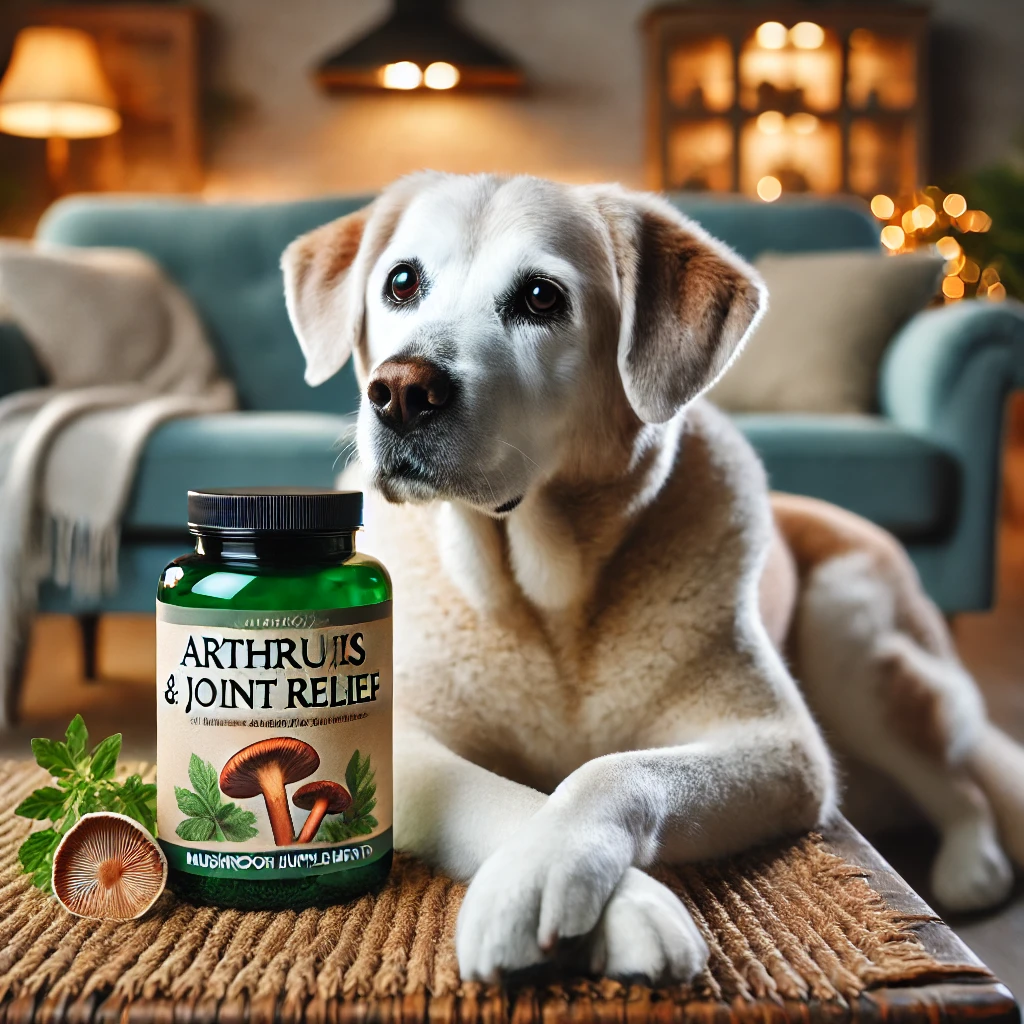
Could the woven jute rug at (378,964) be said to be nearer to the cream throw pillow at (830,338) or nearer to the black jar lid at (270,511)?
the black jar lid at (270,511)

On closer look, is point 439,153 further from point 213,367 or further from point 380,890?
point 380,890

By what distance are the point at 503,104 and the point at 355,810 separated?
612 cm

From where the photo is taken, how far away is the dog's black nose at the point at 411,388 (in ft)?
2.62

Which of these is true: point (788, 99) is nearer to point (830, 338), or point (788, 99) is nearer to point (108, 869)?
point (830, 338)

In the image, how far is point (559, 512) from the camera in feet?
3.18

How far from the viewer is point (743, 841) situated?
2.77ft

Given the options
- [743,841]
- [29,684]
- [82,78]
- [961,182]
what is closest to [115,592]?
[29,684]

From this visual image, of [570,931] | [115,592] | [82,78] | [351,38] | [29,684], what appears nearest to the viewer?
[570,931]

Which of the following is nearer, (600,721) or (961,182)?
(600,721)

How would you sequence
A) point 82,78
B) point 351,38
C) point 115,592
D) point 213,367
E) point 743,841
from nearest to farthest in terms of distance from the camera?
point 743,841 < point 115,592 < point 213,367 < point 82,78 < point 351,38

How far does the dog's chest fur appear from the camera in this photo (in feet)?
3.06

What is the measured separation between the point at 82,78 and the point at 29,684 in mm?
3615

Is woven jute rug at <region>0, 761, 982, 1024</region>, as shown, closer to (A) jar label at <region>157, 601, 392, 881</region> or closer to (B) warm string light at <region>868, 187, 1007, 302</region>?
(A) jar label at <region>157, 601, 392, 881</region>

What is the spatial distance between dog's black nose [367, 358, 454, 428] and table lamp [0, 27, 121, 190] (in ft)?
16.4
